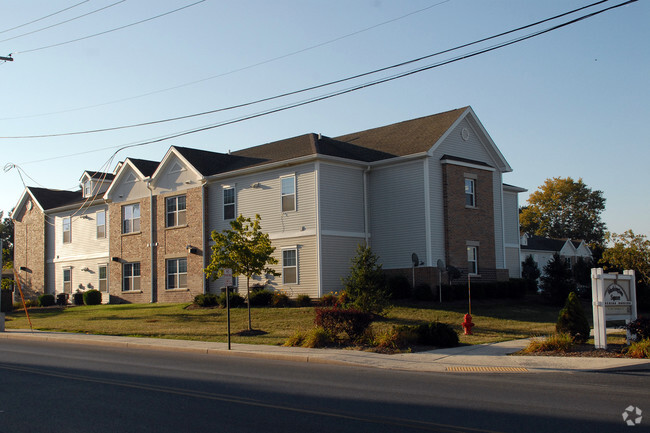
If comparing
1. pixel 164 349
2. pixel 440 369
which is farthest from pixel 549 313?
pixel 164 349

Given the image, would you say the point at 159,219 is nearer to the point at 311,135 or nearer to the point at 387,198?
the point at 311,135

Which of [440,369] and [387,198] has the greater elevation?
[387,198]

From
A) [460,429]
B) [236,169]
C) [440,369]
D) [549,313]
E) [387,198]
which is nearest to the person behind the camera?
[460,429]

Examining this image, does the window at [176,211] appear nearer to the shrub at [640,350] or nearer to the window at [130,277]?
the window at [130,277]

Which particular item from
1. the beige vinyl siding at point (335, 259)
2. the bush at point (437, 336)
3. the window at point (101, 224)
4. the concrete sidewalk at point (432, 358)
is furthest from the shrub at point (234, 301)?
the window at point (101, 224)

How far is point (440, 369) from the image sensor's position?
14609mm

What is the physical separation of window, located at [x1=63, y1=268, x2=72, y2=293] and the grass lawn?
34.7ft

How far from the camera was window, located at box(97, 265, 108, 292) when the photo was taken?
40.5m

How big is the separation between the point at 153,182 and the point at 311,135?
9.68 metres

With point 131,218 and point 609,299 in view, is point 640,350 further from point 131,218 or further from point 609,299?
point 131,218

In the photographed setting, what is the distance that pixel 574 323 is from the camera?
18.0 meters

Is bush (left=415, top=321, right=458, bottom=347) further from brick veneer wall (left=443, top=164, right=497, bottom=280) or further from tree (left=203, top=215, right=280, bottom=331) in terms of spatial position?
brick veneer wall (left=443, top=164, right=497, bottom=280)

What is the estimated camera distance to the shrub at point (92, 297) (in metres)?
39.1

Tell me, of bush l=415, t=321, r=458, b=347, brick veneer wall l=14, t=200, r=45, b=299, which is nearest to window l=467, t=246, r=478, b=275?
bush l=415, t=321, r=458, b=347
